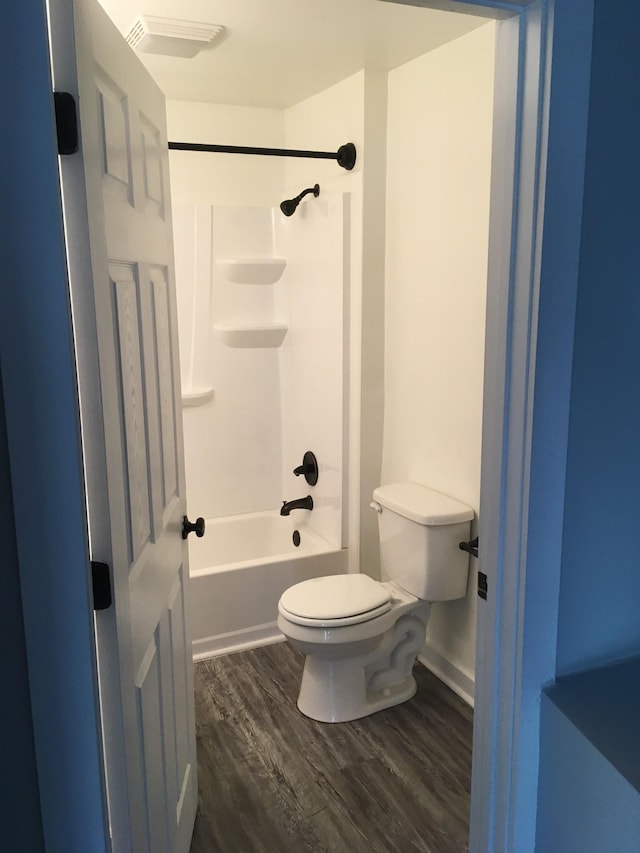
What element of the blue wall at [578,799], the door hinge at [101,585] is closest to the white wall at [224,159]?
the door hinge at [101,585]

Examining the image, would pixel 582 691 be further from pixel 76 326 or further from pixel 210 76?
pixel 210 76

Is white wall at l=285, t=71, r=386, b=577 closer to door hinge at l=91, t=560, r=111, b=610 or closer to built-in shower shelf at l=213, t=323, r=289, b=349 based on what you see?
built-in shower shelf at l=213, t=323, r=289, b=349

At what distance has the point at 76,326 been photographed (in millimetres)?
1091

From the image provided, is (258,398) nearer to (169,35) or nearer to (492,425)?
(169,35)

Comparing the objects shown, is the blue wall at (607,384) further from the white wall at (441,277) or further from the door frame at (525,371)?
the white wall at (441,277)

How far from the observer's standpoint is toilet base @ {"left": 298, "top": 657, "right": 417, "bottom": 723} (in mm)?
2531

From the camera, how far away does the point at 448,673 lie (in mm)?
2775

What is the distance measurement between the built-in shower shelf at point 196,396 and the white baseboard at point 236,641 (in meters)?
1.13

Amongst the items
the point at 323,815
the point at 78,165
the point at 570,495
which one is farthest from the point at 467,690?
the point at 78,165

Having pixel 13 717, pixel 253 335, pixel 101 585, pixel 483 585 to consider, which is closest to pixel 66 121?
pixel 101 585

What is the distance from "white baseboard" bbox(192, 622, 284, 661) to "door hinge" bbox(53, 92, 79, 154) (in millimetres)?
2348

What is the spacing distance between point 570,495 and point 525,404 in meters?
0.22

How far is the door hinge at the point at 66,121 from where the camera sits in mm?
1012

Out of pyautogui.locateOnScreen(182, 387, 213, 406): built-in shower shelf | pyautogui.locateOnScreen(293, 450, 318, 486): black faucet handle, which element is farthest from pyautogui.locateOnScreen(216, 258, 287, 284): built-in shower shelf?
pyautogui.locateOnScreen(293, 450, 318, 486): black faucet handle
